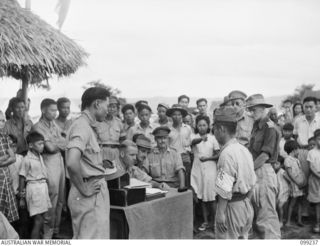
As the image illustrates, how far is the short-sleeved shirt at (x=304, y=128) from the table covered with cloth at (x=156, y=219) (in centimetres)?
256

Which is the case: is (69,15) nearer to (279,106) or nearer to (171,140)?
(171,140)

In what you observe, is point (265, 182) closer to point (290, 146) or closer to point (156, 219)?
point (156, 219)

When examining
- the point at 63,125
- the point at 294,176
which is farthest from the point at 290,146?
the point at 63,125

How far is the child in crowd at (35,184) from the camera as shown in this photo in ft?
14.4

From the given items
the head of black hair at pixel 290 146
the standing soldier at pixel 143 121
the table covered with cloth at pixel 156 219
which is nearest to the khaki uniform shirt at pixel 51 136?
the standing soldier at pixel 143 121

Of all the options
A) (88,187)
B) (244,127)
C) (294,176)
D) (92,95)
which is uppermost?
(92,95)

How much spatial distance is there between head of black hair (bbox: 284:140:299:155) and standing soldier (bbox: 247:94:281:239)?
1.31 meters

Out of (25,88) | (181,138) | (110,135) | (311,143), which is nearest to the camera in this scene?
(110,135)

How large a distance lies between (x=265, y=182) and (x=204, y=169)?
122 centimetres

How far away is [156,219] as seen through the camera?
3773mm

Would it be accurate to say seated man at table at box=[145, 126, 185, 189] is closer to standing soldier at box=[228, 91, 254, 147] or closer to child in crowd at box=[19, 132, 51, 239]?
standing soldier at box=[228, 91, 254, 147]

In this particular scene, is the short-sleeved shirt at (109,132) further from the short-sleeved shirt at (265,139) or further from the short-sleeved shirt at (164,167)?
the short-sleeved shirt at (265,139)

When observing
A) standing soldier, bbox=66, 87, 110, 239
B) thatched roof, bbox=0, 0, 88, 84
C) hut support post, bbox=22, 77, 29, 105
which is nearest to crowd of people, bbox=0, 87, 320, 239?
standing soldier, bbox=66, 87, 110, 239

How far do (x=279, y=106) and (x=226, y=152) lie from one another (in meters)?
4.35
